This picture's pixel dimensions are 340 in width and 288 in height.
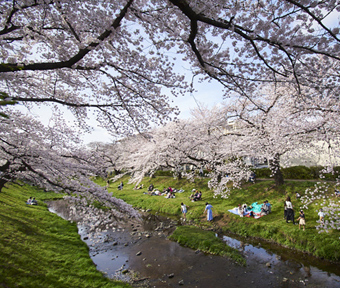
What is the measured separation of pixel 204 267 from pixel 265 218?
521 centimetres

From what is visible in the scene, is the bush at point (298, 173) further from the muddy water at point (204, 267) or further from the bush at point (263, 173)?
the muddy water at point (204, 267)

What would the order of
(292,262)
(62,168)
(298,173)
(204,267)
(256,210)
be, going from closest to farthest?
(62,168) < (292,262) < (204,267) < (256,210) < (298,173)

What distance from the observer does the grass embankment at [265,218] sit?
7.73 m

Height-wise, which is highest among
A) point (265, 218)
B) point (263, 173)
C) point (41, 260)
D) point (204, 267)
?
point (263, 173)

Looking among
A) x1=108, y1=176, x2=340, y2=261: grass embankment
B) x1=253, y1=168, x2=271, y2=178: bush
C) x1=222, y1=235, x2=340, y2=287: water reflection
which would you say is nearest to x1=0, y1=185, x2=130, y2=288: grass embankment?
x1=108, y1=176, x2=340, y2=261: grass embankment

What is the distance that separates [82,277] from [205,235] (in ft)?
20.1

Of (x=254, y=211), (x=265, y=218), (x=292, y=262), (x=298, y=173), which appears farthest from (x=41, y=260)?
(x=298, y=173)

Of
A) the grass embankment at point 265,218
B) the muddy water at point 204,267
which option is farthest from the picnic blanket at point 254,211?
the muddy water at point 204,267

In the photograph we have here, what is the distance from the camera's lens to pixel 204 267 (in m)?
7.52

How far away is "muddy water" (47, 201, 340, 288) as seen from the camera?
648cm

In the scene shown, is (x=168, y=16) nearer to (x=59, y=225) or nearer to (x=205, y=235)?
(x=205, y=235)

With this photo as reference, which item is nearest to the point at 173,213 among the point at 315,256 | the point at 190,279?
the point at 190,279

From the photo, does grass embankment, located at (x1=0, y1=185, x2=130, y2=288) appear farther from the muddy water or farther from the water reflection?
the water reflection

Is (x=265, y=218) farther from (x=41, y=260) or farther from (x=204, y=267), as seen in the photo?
(x=41, y=260)
